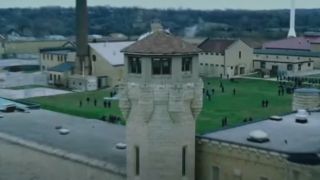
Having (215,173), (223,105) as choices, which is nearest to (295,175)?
(215,173)

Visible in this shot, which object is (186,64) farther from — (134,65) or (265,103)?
(265,103)

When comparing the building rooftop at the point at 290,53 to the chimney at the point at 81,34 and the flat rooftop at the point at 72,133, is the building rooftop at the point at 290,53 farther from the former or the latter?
the flat rooftop at the point at 72,133

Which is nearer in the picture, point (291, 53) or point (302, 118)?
point (302, 118)

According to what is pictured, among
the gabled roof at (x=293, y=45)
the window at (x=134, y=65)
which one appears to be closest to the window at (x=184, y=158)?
the window at (x=134, y=65)

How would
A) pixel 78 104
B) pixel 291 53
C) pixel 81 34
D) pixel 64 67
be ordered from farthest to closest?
pixel 291 53, pixel 64 67, pixel 81 34, pixel 78 104

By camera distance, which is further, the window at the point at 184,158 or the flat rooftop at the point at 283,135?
the window at the point at 184,158

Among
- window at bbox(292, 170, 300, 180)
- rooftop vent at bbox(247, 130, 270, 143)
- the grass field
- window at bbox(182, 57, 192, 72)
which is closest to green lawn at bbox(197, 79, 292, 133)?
the grass field

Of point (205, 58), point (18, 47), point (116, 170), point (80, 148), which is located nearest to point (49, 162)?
point (80, 148)

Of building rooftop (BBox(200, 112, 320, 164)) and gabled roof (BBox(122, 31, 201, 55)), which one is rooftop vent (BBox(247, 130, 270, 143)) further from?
gabled roof (BBox(122, 31, 201, 55))
